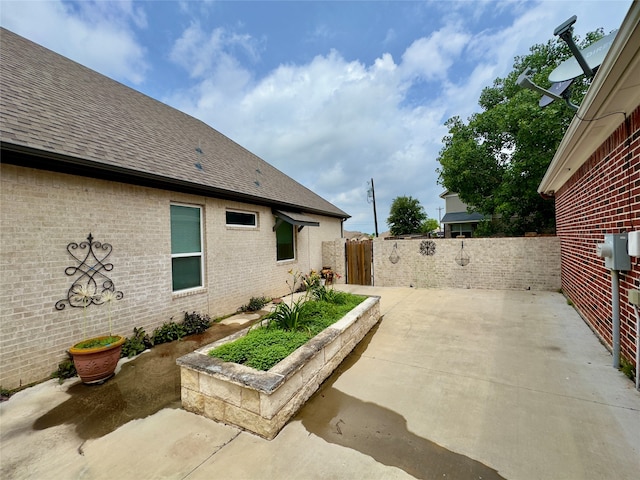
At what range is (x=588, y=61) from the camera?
406 centimetres

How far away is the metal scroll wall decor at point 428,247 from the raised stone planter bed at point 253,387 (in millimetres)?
7347

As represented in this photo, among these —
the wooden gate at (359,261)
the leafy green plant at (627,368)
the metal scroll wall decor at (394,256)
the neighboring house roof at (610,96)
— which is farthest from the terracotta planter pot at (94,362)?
the metal scroll wall decor at (394,256)

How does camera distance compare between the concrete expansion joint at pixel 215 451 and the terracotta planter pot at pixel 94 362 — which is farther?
the terracotta planter pot at pixel 94 362

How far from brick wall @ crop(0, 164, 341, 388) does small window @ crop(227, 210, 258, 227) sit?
0.33m

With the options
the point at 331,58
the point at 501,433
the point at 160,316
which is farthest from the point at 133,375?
the point at 331,58

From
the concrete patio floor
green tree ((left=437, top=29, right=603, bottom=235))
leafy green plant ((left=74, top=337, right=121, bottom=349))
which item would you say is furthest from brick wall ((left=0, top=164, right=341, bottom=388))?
green tree ((left=437, top=29, right=603, bottom=235))

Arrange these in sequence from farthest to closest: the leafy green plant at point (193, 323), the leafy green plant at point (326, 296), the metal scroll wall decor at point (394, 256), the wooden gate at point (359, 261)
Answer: the wooden gate at point (359, 261), the metal scroll wall decor at point (394, 256), the leafy green plant at point (326, 296), the leafy green plant at point (193, 323)

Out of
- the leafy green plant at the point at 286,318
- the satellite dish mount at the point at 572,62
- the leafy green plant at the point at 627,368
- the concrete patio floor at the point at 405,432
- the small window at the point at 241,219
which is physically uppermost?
the satellite dish mount at the point at 572,62

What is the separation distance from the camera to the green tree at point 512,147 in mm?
10664

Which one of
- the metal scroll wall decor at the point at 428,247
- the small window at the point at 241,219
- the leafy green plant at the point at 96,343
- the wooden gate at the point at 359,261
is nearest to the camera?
the leafy green plant at the point at 96,343

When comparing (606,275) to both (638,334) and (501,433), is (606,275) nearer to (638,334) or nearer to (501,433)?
(638,334)

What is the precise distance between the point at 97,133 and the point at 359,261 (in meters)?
8.64

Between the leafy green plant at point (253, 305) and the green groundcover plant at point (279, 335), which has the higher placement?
the green groundcover plant at point (279, 335)

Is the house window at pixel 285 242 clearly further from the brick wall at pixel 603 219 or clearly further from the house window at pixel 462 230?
the house window at pixel 462 230
